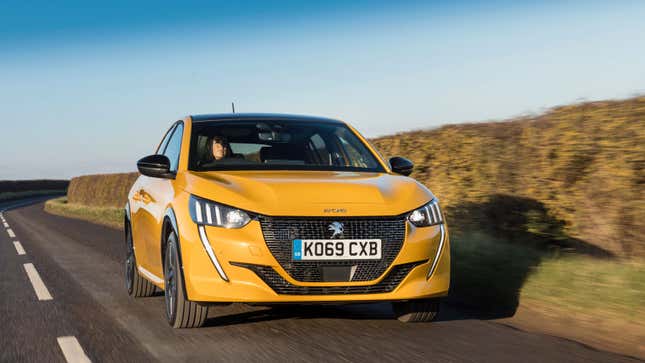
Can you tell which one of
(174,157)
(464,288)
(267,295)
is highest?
(174,157)

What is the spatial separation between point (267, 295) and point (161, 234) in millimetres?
1336

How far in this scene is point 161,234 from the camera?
6203 mm

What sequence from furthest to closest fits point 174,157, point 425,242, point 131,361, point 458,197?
point 458,197 < point 174,157 < point 425,242 < point 131,361

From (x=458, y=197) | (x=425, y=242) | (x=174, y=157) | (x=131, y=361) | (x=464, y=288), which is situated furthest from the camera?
(x=458, y=197)

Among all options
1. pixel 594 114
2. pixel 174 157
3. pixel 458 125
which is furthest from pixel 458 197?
pixel 174 157

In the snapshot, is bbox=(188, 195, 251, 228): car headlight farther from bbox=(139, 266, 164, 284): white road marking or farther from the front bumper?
bbox=(139, 266, 164, 284): white road marking

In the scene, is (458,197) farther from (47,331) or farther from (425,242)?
(47,331)

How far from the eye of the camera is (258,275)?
207 inches

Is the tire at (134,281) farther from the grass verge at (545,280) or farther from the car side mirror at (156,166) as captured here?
the grass verge at (545,280)

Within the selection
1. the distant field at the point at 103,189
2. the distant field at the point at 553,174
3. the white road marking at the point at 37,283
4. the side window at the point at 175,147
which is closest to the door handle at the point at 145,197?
the side window at the point at 175,147

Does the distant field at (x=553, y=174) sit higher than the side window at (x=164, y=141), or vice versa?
the side window at (x=164, y=141)

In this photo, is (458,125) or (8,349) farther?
(458,125)

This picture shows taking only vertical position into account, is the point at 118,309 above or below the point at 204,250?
below

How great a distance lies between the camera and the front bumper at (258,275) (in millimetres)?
5230
